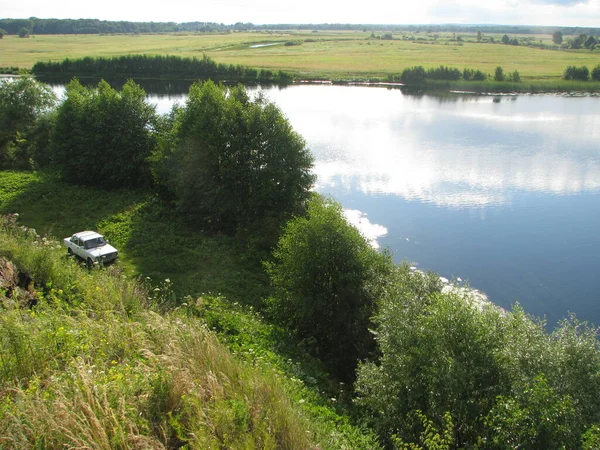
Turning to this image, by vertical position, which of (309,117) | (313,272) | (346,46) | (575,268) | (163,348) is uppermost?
(346,46)

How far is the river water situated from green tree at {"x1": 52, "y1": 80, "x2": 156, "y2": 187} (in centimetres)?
1424

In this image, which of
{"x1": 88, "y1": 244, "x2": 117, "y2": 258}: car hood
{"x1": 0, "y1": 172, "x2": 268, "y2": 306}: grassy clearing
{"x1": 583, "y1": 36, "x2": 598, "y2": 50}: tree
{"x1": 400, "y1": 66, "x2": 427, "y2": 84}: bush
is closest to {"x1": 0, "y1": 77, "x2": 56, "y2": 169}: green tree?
{"x1": 0, "y1": 172, "x2": 268, "y2": 306}: grassy clearing

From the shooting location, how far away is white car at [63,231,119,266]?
22.3 metres

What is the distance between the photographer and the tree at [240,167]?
28.1m

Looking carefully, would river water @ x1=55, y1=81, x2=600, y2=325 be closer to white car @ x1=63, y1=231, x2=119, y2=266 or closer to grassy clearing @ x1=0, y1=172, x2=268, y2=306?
grassy clearing @ x1=0, y1=172, x2=268, y2=306

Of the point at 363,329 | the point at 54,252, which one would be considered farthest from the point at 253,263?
the point at 54,252

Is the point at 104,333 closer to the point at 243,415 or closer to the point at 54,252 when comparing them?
the point at 243,415

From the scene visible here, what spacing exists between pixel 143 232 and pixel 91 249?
4.43 meters

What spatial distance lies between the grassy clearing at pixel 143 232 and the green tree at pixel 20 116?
4923mm

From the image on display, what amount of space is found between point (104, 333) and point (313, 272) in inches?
368

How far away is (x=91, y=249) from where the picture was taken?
22875 mm

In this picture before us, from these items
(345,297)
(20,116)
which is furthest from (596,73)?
(20,116)

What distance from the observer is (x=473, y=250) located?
93.0ft

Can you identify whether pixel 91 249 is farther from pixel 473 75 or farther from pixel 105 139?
pixel 473 75
